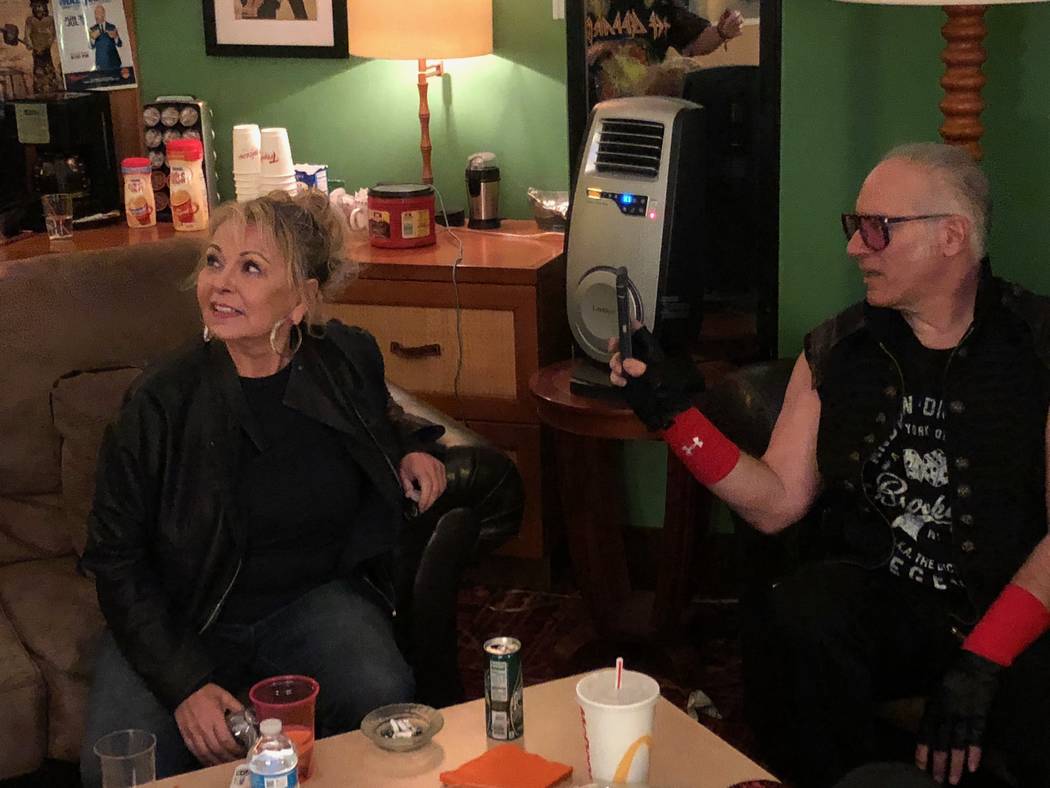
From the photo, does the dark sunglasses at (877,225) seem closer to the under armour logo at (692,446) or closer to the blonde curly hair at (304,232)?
the under armour logo at (692,446)

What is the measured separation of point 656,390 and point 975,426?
0.46 metres

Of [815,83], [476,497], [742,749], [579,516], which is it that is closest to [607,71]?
[815,83]

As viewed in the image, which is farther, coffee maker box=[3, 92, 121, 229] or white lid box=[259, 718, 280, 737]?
coffee maker box=[3, 92, 121, 229]

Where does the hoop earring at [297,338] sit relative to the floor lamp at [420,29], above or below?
below

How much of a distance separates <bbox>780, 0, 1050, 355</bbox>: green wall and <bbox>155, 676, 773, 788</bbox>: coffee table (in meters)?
1.21

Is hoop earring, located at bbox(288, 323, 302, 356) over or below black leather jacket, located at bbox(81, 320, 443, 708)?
over

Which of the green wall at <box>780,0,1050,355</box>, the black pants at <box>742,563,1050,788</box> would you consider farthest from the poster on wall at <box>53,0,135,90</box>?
the black pants at <box>742,563,1050,788</box>

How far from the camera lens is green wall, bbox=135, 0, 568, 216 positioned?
10.6 feet

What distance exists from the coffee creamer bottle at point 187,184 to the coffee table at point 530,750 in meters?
1.92

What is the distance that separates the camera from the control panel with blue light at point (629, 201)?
8.31ft

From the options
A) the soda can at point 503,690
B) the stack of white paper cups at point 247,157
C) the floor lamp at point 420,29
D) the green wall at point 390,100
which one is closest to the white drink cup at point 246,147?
the stack of white paper cups at point 247,157

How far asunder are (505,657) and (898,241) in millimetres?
875

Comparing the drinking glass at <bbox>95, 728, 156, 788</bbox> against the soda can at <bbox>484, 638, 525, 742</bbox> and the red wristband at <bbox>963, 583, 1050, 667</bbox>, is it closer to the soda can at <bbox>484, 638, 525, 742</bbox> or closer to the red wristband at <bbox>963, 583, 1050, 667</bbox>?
the soda can at <bbox>484, 638, 525, 742</bbox>

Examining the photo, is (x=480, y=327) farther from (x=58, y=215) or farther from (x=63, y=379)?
(x=58, y=215)
